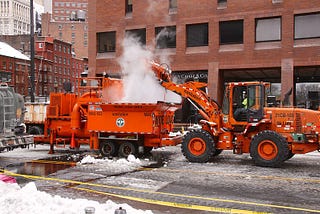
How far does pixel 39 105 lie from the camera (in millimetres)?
21375

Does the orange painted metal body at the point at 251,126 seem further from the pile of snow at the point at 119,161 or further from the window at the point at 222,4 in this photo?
the window at the point at 222,4

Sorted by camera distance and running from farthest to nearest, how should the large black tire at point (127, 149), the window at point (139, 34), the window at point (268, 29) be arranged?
1. the window at point (139, 34)
2. the window at point (268, 29)
3. the large black tire at point (127, 149)

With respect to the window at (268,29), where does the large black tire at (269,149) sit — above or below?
below

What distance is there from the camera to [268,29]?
90.8ft

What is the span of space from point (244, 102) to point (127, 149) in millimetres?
4449

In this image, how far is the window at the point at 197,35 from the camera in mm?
29656

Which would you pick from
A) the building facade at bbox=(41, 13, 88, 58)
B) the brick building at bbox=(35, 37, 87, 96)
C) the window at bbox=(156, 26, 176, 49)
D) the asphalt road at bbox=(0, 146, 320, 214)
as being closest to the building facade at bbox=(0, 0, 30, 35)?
the building facade at bbox=(41, 13, 88, 58)

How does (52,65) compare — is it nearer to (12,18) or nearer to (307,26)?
(307,26)

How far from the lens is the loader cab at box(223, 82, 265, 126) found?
12.5 meters

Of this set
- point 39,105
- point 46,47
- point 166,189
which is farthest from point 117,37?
point 46,47

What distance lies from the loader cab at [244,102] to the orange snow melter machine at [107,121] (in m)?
2.24

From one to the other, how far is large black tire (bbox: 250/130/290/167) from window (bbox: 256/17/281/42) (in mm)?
17267

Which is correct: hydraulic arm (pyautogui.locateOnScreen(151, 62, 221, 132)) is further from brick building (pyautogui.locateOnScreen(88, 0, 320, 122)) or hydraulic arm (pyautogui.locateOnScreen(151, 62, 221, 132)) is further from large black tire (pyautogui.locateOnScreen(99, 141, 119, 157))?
brick building (pyautogui.locateOnScreen(88, 0, 320, 122))

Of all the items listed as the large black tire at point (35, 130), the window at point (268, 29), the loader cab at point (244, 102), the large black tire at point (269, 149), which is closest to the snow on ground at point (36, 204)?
the large black tire at point (269, 149)
